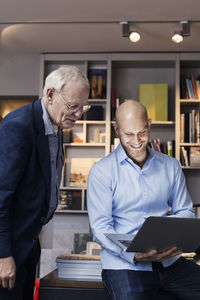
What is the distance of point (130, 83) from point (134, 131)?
3088mm

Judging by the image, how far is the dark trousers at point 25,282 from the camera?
1350mm

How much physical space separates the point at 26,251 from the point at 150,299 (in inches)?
20.0

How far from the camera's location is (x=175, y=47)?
174 inches

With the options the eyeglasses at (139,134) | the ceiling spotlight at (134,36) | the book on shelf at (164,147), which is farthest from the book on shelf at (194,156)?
the eyeglasses at (139,134)

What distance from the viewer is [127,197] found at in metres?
1.71

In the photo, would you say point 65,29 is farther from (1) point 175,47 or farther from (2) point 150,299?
(2) point 150,299

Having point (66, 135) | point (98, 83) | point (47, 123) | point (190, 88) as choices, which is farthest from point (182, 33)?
point (47, 123)

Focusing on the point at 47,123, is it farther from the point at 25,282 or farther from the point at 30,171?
the point at 25,282

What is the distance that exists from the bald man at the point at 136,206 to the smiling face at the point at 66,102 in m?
0.31

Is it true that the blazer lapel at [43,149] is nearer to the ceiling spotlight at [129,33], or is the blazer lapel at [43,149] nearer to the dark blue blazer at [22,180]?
the dark blue blazer at [22,180]

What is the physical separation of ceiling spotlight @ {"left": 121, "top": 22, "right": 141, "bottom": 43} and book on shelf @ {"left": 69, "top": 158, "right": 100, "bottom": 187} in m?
1.46

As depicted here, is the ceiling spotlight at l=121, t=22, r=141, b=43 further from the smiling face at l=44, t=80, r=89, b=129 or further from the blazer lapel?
the blazer lapel

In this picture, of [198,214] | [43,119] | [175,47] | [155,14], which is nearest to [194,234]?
[43,119]

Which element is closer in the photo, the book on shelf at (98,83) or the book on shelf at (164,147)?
the book on shelf at (164,147)
